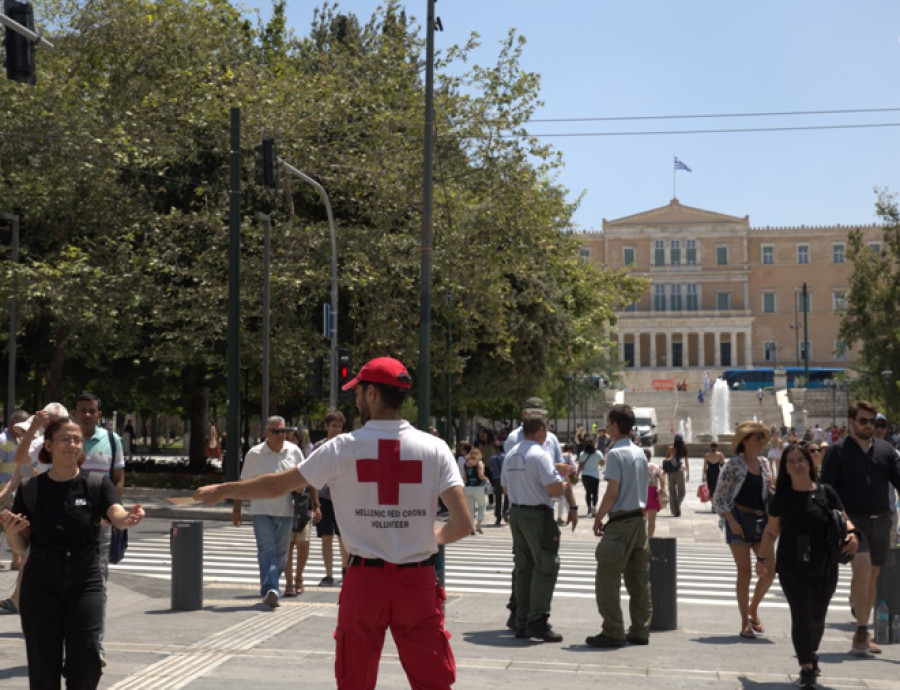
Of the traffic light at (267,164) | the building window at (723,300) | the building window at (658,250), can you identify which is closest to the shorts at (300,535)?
the traffic light at (267,164)

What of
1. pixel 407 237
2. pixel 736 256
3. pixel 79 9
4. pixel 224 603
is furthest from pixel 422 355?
pixel 736 256

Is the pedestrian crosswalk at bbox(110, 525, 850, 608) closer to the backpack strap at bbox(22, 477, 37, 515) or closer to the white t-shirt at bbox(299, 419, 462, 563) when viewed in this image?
the backpack strap at bbox(22, 477, 37, 515)

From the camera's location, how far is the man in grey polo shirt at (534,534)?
987cm

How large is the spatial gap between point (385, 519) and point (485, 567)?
10928 mm

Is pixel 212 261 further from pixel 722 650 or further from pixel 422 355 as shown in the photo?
pixel 722 650

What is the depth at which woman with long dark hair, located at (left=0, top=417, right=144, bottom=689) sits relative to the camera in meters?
6.33

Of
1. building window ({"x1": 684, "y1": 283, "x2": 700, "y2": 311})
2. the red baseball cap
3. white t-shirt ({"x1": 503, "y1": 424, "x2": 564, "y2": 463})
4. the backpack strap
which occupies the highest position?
building window ({"x1": 684, "y1": 283, "x2": 700, "y2": 311})

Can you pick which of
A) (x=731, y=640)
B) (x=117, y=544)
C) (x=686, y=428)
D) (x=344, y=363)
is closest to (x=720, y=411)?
(x=686, y=428)

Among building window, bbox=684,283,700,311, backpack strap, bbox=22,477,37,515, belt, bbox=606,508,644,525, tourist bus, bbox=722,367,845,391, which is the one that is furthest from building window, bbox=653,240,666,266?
backpack strap, bbox=22,477,37,515

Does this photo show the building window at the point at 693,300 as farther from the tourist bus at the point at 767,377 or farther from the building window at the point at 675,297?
the tourist bus at the point at 767,377

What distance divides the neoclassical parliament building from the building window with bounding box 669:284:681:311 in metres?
0.14

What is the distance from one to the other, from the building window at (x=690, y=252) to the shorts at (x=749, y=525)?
116870 mm

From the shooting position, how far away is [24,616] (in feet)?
21.0

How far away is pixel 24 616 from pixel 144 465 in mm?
30607
